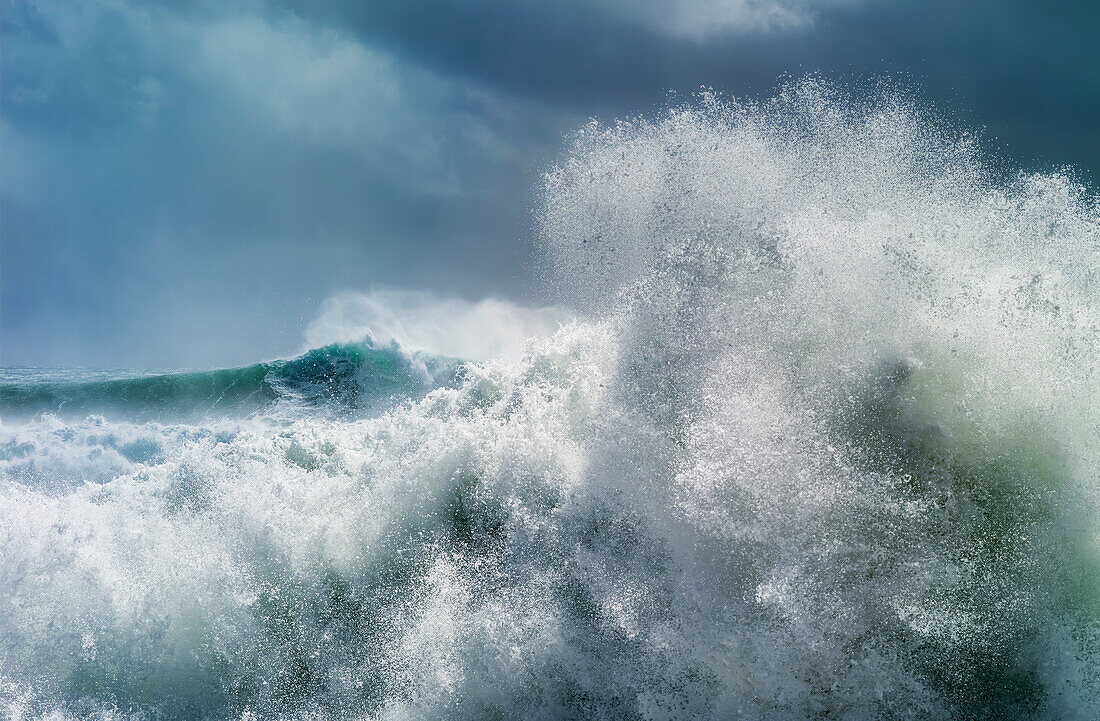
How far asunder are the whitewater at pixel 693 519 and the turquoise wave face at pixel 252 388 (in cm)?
665

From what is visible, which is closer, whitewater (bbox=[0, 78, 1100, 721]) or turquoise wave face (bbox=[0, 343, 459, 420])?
whitewater (bbox=[0, 78, 1100, 721])

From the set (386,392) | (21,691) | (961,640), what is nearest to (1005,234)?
(961,640)

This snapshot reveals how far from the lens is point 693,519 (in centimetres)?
489

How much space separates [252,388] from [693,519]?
1136 cm

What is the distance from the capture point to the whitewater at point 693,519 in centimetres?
444

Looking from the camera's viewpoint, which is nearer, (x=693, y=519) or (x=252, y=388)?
(x=693, y=519)

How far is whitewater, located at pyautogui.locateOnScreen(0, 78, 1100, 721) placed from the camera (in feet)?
14.6

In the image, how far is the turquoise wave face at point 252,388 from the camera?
1340cm

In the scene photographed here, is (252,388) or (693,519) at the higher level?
(252,388)

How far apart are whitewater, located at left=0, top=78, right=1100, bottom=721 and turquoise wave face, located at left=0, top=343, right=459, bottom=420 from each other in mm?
6646

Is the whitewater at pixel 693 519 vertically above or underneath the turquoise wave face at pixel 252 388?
underneath

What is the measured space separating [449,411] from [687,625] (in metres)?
3.50

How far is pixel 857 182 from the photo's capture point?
7207mm

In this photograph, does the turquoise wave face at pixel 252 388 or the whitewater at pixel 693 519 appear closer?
the whitewater at pixel 693 519
